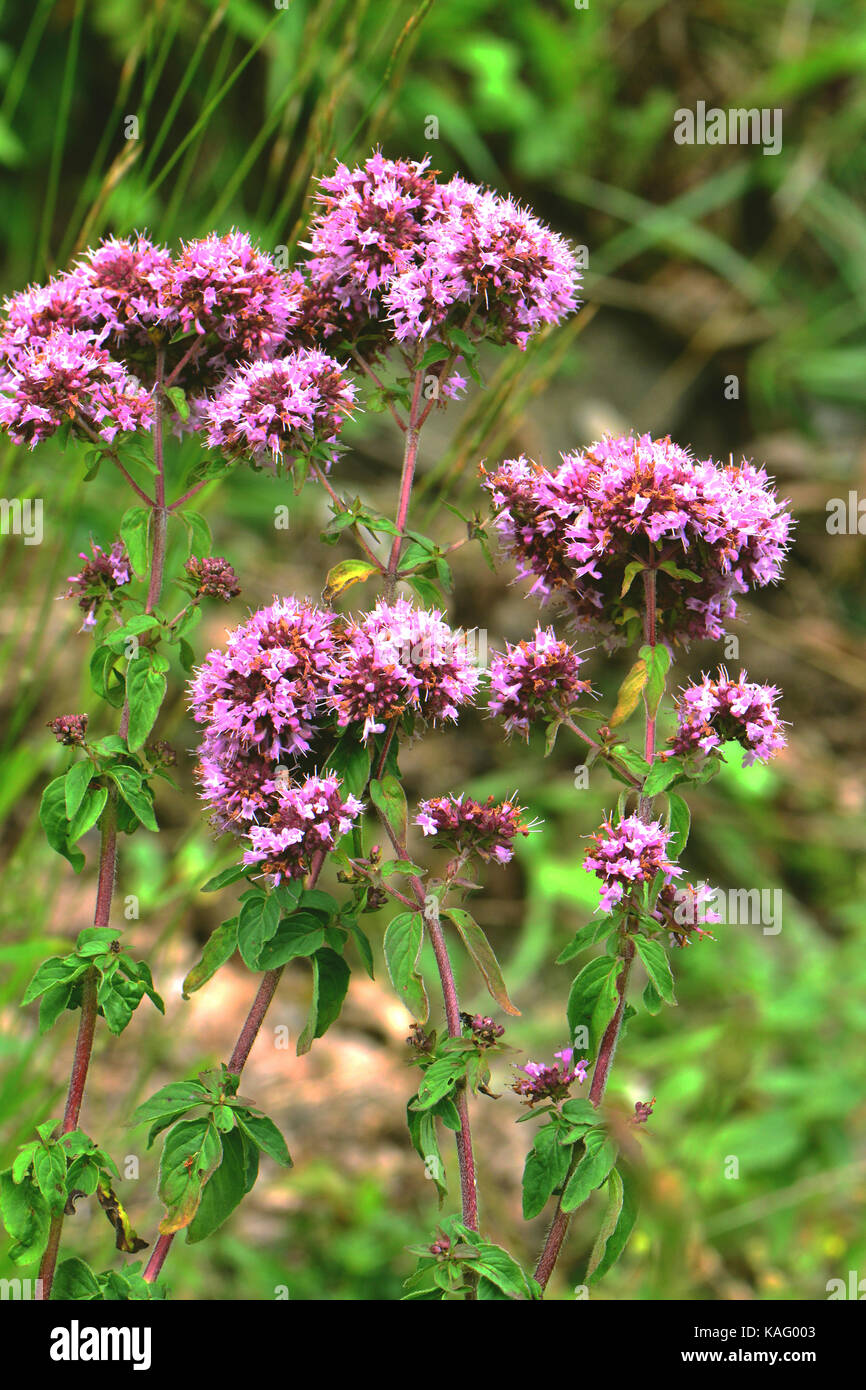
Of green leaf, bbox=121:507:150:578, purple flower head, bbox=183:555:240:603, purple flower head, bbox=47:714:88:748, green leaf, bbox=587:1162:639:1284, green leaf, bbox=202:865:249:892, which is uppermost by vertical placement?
green leaf, bbox=121:507:150:578

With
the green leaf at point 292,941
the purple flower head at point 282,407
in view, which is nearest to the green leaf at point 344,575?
the purple flower head at point 282,407

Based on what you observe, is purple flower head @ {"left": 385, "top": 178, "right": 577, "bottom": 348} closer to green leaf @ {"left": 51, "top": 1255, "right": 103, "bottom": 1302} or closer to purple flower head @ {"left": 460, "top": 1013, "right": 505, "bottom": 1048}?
purple flower head @ {"left": 460, "top": 1013, "right": 505, "bottom": 1048}

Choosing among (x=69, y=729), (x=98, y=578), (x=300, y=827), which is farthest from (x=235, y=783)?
(x=98, y=578)

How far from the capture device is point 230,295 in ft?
4.58

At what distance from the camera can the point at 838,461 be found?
16.3 feet

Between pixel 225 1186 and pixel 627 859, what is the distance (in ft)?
1.78

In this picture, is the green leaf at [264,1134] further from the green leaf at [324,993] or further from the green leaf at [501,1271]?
the green leaf at [501,1271]

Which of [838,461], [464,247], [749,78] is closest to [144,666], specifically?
[464,247]

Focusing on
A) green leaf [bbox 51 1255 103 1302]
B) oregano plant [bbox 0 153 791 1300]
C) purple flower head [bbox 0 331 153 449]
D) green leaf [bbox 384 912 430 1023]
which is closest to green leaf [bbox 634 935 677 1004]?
oregano plant [bbox 0 153 791 1300]

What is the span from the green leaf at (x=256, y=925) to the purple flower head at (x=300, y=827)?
4 cm

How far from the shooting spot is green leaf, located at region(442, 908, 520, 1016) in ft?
4.42

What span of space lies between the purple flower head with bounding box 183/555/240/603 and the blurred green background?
517 millimetres

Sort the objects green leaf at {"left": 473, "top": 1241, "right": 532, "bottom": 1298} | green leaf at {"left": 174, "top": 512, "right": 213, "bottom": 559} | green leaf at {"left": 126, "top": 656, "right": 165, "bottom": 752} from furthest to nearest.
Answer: green leaf at {"left": 174, "top": 512, "right": 213, "bottom": 559}
green leaf at {"left": 126, "top": 656, "right": 165, "bottom": 752}
green leaf at {"left": 473, "top": 1241, "right": 532, "bottom": 1298}

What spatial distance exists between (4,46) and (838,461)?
3330 millimetres
